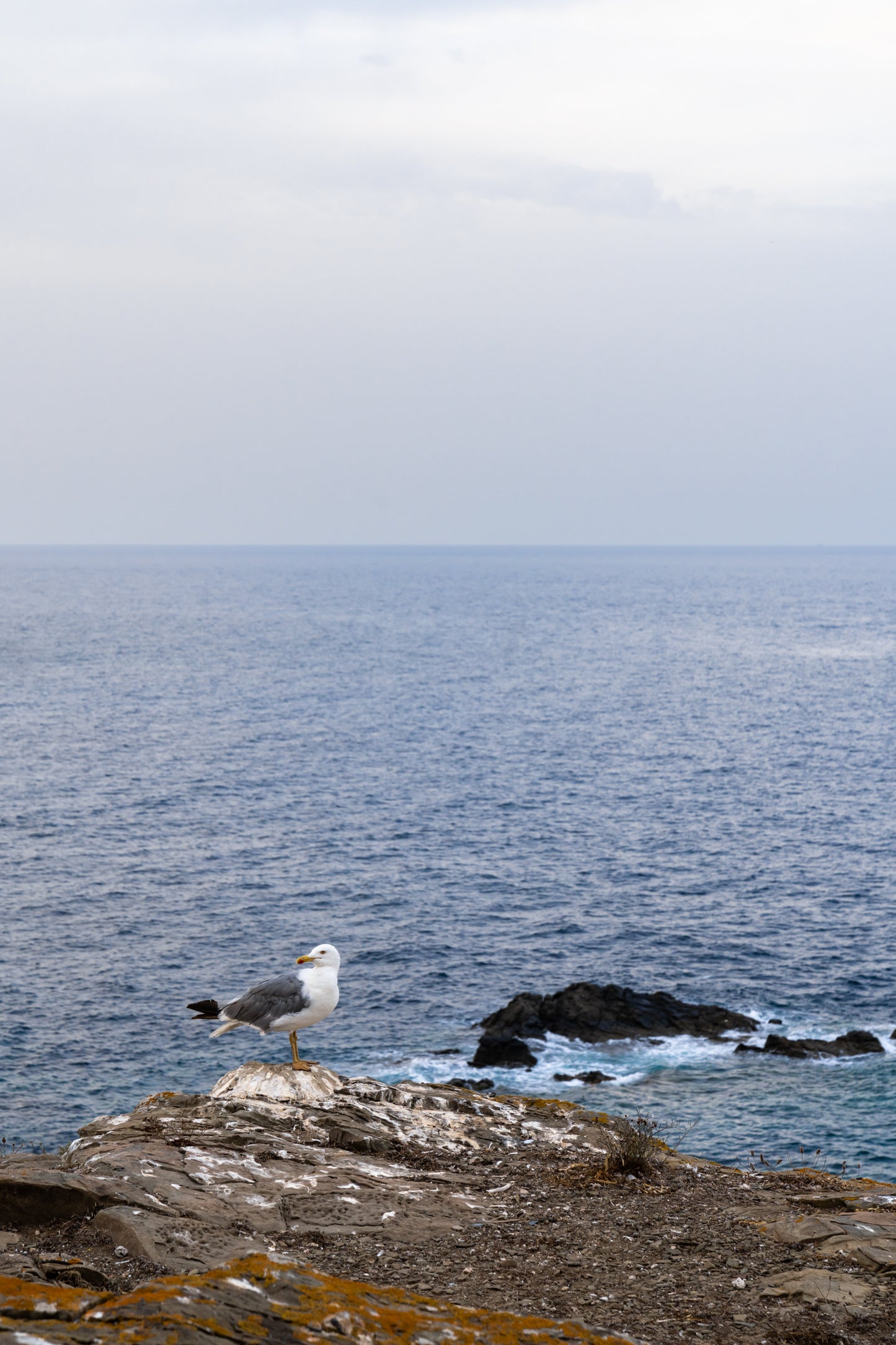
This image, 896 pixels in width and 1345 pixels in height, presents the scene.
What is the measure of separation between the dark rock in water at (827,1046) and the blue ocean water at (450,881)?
698 millimetres

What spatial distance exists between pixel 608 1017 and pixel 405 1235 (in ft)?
116

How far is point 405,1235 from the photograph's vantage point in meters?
11.6

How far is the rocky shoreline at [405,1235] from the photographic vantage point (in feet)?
24.4

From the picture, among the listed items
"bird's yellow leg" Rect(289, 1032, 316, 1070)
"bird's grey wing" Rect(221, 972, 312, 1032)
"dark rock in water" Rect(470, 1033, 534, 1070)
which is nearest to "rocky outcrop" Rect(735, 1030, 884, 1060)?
"dark rock in water" Rect(470, 1033, 534, 1070)

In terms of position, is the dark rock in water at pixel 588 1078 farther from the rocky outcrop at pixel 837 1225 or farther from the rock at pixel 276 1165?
the rocky outcrop at pixel 837 1225

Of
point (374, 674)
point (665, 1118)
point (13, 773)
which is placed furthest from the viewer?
point (374, 674)

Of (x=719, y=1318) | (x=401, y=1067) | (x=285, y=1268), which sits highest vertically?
(x=285, y=1268)

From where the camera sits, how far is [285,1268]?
8.07 meters

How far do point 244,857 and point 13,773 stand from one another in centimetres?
2864

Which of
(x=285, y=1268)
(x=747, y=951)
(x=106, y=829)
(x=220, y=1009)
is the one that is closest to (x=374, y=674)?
(x=106, y=829)

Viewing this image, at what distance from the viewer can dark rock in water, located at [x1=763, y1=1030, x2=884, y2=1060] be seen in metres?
41.8

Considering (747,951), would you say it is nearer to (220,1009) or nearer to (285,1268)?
(220,1009)

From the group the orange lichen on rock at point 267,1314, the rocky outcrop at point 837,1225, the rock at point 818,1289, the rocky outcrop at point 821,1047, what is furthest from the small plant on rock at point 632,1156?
the rocky outcrop at point 821,1047

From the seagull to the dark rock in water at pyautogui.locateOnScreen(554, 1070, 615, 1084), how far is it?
25.7 m
